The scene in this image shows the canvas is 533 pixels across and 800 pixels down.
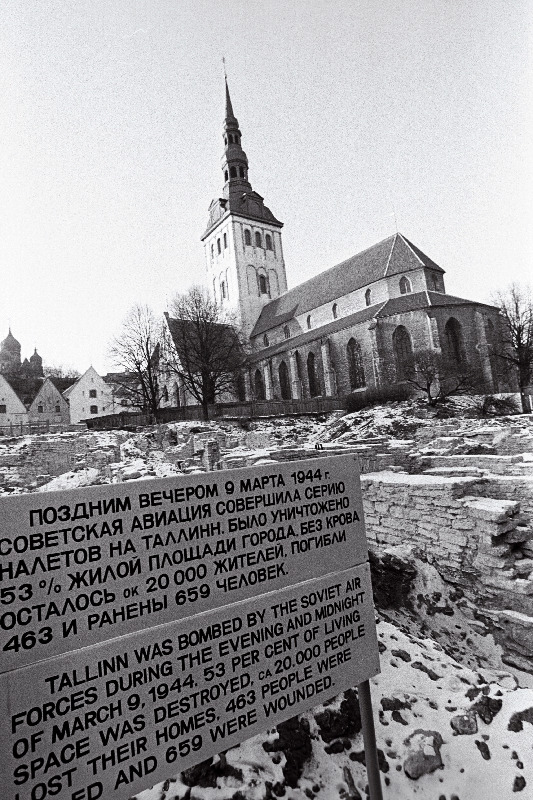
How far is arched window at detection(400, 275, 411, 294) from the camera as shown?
78.2 ft

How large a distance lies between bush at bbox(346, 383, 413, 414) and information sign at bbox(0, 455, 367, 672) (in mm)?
9458

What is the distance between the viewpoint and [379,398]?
12.1 metres

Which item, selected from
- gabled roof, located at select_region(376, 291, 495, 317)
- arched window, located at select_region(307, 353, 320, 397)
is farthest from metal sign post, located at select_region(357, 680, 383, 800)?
arched window, located at select_region(307, 353, 320, 397)

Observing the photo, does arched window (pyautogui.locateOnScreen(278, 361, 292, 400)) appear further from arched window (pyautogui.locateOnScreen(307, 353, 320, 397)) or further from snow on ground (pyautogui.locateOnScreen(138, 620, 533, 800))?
snow on ground (pyautogui.locateOnScreen(138, 620, 533, 800))

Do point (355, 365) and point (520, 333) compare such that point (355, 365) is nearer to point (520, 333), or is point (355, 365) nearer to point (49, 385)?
point (520, 333)

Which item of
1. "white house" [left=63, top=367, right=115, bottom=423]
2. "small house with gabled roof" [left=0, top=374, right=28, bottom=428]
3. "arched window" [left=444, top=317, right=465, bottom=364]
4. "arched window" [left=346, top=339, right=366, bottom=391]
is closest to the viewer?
"small house with gabled roof" [left=0, top=374, right=28, bottom=428]

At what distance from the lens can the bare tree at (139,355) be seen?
377 inches

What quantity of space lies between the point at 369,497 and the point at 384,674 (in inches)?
134

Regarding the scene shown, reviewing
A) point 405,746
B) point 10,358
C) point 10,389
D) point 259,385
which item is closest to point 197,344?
point 10,389

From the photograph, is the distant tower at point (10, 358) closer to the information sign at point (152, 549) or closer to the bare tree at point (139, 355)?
the bare tree at point (139, 355)

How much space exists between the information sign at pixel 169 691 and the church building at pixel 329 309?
13.0 m

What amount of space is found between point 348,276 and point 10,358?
24278 millimetres

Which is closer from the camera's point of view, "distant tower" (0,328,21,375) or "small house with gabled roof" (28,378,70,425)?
"distant tower" (0,328,21,375)

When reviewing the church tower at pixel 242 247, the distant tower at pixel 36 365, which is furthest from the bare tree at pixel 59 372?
the church tower at pixel 242 247
